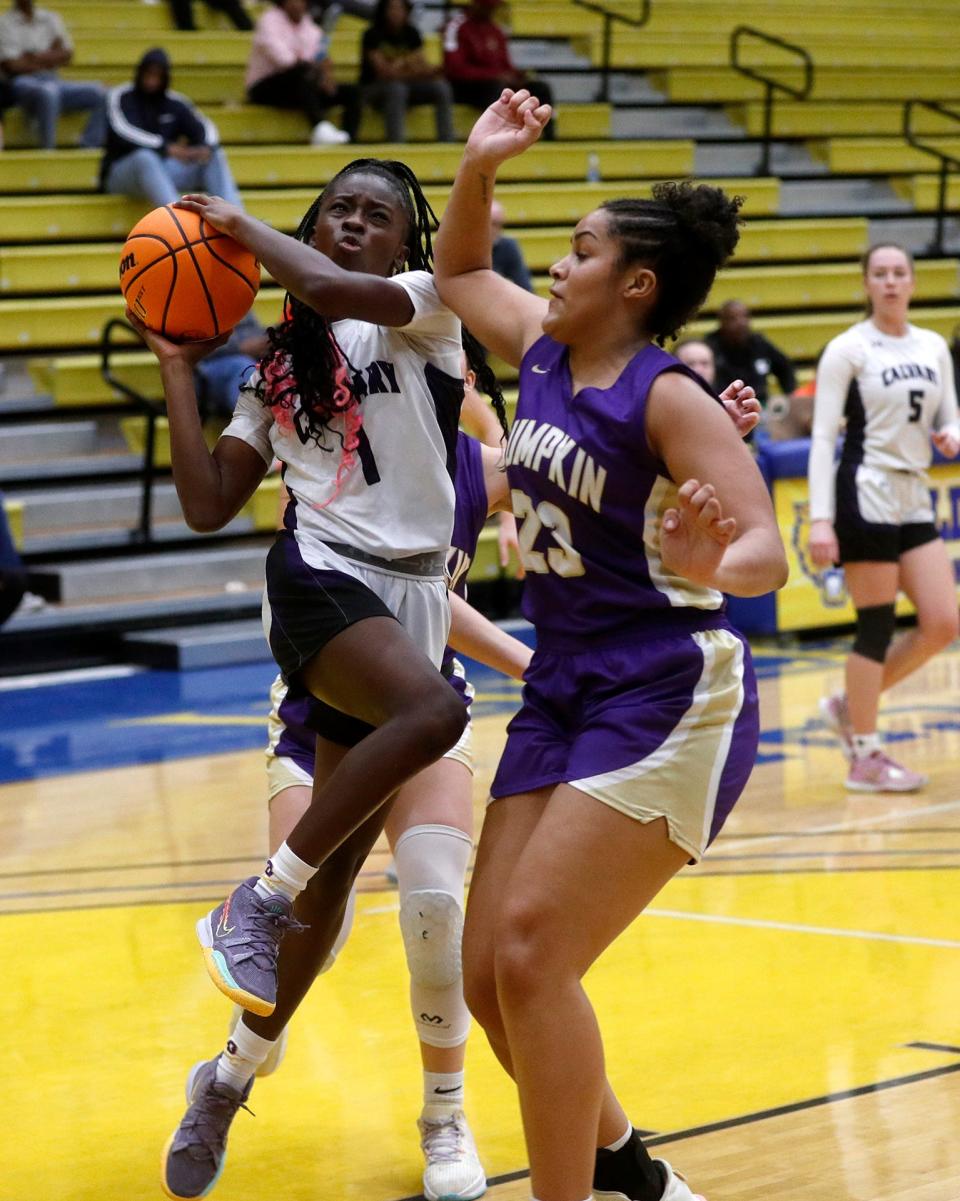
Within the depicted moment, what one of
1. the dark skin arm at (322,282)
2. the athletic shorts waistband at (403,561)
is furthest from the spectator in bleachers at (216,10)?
the athletic shorts waistband at (403,561)

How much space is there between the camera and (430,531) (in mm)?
3549

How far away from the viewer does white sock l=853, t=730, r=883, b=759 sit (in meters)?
7.21

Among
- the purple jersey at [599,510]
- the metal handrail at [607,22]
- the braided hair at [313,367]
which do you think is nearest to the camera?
the purple jersey at [599,510]

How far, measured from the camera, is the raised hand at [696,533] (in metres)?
2.84

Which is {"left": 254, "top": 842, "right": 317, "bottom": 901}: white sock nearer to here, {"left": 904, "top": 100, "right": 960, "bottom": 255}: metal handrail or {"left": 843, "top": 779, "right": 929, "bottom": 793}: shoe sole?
{"left": 843, "top": 779, "right": 929, "bottom": 793}: shoe sole

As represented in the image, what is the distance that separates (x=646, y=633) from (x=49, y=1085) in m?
1.91

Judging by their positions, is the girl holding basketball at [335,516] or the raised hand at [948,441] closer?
the girl holding basketball at [335,516]

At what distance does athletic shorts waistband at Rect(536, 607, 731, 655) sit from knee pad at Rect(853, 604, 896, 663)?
13.8 feet

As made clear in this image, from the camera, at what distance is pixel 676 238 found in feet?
10.5

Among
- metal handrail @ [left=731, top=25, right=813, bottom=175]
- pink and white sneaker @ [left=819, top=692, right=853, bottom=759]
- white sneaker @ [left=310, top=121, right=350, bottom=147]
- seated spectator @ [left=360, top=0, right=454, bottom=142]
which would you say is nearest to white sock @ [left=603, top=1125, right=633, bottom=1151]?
pink and white sneaker @ [left=819, top=692, right=853, bottom=759]

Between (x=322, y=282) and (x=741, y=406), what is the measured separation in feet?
2.44

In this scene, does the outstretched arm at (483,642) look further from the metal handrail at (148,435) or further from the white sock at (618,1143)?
the metal handrail at (148,435)

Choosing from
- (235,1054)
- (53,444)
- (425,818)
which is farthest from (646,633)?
(53,444)

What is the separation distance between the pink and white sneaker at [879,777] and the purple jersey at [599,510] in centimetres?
415
